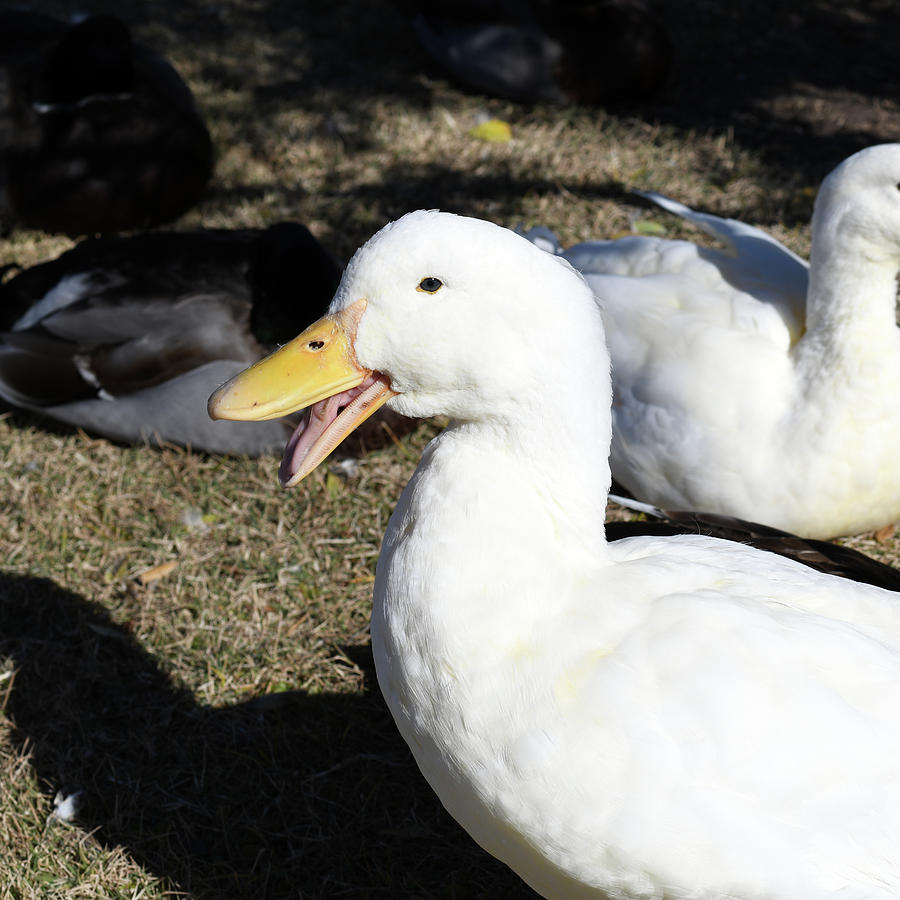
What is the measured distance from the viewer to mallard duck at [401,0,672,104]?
564 cm

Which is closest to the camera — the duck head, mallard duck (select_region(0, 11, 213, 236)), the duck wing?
the duck head

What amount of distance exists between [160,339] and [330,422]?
215 cm

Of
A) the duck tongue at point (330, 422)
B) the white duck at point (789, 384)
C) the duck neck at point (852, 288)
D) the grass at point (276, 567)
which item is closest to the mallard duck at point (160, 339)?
the grass at point (276, 567)

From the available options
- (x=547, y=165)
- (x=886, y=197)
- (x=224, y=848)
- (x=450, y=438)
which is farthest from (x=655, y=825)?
(x=547, y=165)

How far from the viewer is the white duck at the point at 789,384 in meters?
2.93

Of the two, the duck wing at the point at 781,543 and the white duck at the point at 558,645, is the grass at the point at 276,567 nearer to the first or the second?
the duck wing at the point at 781,543

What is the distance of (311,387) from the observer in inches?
64.4

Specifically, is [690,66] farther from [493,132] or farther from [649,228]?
[649,228]

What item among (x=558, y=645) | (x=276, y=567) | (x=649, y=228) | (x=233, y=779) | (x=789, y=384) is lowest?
(x=233, y=779)

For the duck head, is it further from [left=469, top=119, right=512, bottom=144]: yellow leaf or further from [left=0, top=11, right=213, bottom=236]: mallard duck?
[left=469, top=119, right=512, bottom=144]: yellow leaf

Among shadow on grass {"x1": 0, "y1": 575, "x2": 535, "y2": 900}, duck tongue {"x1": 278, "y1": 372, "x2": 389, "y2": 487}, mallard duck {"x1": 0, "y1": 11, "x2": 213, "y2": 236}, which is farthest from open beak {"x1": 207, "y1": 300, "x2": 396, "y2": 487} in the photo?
mallard duck {"x1": 0, "y1": 11, "x2": 213, "y2": 236}

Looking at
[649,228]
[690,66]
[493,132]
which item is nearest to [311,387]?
[649,228]

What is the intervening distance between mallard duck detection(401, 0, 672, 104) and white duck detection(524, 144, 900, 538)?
2.86 meters

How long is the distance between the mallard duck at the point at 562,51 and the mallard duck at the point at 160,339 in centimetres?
254
